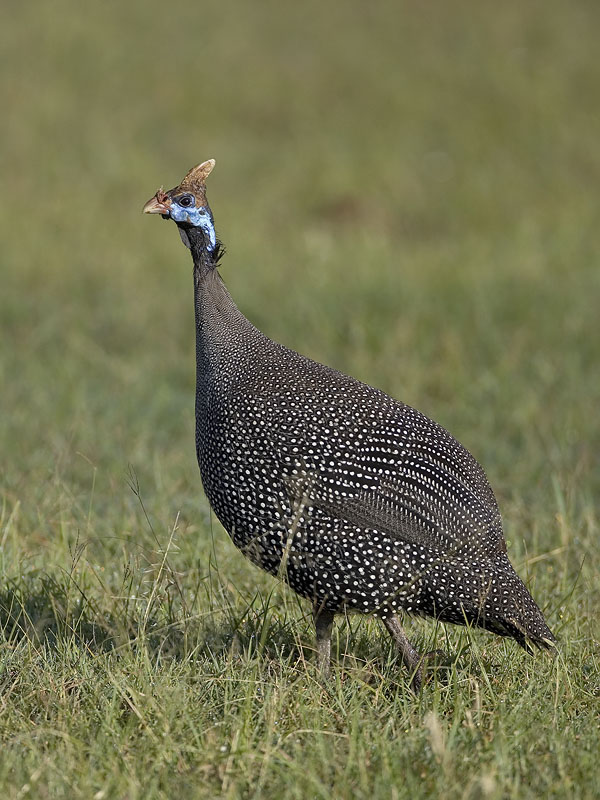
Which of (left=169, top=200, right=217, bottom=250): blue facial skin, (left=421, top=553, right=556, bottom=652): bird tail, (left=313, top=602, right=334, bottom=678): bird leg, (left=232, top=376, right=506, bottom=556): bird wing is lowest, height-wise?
(left=313, top=602, right=334, bottom=678): bird leg

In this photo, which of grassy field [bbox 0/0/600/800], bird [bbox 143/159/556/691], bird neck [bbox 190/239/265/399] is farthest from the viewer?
bird neck [bbox 190/239/265/399]

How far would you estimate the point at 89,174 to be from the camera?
34.3ft

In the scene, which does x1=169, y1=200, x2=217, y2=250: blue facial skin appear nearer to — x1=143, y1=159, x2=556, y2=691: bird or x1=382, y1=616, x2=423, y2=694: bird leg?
x1=143, y1=159, x2=556, y2=691: bird

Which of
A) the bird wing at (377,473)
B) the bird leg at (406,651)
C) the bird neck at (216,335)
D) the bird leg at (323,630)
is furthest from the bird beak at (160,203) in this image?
the bird leg at (406,651)

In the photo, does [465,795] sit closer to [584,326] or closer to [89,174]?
[584,326]

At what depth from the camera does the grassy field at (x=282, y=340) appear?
2574 mm

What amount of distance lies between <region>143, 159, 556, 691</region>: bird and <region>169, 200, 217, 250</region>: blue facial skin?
0.06 m

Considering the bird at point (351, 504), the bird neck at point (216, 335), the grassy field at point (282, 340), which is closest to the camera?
the grassy field at point (282, 340)

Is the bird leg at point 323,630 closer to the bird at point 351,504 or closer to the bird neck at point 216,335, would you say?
the bird at point 351,504

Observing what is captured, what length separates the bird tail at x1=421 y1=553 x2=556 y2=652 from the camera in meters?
2.99

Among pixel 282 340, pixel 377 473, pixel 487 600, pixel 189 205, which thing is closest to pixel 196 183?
pixel 189 205

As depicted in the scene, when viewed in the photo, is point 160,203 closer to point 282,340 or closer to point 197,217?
point 197,217

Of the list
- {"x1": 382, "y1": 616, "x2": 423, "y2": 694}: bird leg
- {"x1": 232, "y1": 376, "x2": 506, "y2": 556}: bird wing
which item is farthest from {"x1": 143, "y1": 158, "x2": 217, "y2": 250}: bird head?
{"x1": 382, "y1": 616, "x2": 423, "y2": 694}: bird leg

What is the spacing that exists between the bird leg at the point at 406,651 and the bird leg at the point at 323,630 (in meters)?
0.17
